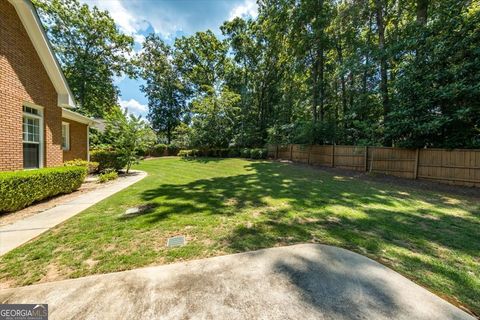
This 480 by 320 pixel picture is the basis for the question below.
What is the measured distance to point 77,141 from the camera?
1100cm

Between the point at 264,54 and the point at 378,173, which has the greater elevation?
the point at 264,54

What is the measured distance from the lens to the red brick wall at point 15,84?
5.63 m

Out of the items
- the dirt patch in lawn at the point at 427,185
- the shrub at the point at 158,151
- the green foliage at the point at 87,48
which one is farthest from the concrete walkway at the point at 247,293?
the shrub at the point at 158,151

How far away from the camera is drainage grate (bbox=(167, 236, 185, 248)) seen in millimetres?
3185

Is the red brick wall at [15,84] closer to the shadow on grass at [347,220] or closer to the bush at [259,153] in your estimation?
the shadow on grass at [347,220]

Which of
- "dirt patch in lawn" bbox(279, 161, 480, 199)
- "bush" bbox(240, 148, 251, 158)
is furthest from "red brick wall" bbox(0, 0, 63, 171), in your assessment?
"bush" bbox(240, 148, 251, 158)

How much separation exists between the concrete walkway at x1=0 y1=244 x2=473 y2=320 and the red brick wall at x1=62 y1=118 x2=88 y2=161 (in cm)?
1041

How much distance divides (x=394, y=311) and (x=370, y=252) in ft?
4.13

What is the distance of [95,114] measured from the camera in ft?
76.9

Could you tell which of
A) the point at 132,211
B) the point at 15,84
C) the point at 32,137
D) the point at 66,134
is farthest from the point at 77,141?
the point at 132,211

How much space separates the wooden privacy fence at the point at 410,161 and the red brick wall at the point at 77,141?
15221mm

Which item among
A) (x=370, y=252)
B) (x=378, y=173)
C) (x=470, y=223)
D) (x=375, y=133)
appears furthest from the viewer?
(x=375, y=133)

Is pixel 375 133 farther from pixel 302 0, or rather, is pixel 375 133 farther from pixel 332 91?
pixel 302 0

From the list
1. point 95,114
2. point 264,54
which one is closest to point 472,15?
point 264,54
